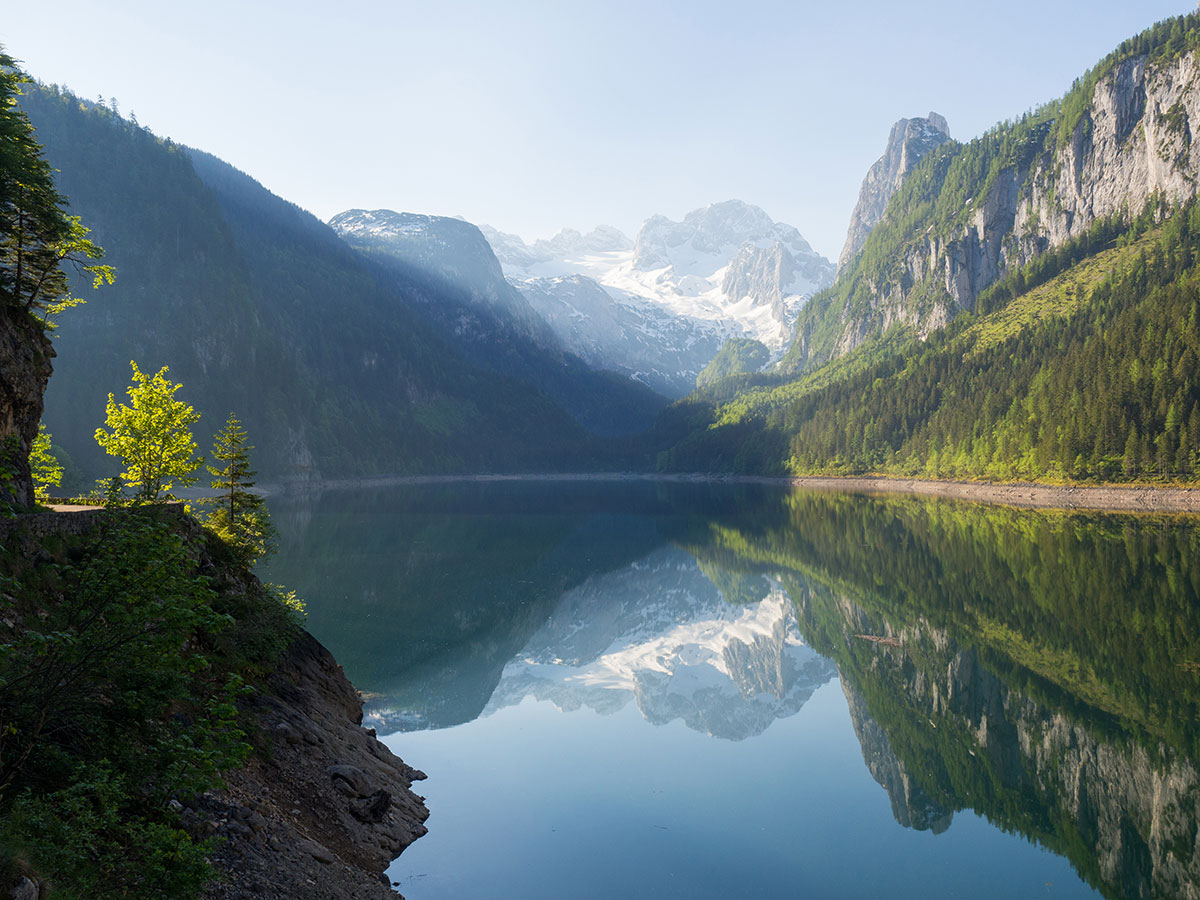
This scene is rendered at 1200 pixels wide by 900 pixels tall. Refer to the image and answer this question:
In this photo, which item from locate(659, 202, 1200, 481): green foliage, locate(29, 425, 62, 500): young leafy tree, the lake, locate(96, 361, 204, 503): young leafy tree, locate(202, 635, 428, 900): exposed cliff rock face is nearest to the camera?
locate(202, 635, 428, 900): exposed cliff rock face

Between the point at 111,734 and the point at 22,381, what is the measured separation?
20952 mm

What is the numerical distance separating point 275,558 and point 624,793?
58799 millimetres

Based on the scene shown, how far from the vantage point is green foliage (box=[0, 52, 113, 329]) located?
83.9 ft

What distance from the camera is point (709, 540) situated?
100500mm

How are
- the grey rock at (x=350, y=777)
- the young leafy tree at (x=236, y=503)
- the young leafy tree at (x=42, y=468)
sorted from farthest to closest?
the young leafy tree at (x=236, y=503)
the young leafy tree at (x=42, y=468)
the grey rock at (x=350, y=777)

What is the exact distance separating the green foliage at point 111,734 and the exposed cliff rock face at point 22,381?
16.0 meters

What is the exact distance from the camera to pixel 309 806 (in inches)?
711

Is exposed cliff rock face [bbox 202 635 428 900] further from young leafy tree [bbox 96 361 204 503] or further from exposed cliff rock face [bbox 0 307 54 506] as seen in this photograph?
young leafy tree [bbox 96 361 204 503]

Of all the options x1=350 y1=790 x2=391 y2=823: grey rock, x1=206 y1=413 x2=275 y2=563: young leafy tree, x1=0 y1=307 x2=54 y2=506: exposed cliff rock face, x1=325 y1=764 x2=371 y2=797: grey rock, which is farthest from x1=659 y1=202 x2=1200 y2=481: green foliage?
x1=0 y1=307 x2=54 y2=506: exposed cliff rock face

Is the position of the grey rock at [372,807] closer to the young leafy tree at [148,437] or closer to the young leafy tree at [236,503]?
the young leafy tree at [236,503]

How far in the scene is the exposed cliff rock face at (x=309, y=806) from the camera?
45.2 feet

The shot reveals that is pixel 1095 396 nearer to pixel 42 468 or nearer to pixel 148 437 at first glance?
pixel 148 437

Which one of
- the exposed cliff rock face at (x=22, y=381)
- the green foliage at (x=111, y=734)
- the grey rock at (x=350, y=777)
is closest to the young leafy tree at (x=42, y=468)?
the exposed cliff rock face at (x=22, y=381)

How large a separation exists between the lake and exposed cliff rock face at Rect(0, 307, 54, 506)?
1783cm
